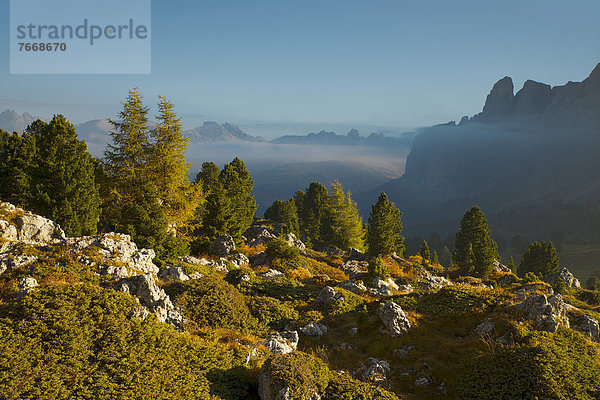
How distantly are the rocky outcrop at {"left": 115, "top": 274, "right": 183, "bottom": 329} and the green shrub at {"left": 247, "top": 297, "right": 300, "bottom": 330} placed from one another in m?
5.51

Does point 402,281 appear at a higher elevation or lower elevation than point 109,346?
lower

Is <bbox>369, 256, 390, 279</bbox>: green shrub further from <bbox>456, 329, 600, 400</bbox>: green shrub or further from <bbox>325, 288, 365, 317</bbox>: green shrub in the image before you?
<bbox>456, 329, 600, 400</bbox>: green shrub

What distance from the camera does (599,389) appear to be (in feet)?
40.2

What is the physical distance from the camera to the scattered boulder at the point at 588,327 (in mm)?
16844

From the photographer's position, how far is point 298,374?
452 inches

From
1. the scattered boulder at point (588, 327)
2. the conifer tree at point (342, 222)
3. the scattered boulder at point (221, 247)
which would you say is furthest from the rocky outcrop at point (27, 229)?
the conifer tree at point (342, 222)

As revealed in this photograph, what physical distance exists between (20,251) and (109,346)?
12.4m

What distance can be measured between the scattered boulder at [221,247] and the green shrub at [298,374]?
2581 centimetres

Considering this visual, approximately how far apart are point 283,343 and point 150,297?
708 centimetres

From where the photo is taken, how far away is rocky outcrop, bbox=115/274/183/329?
1542cm

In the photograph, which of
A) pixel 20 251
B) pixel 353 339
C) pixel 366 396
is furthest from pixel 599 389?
pixel 20 251

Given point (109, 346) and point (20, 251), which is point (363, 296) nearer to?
point (109, 346)

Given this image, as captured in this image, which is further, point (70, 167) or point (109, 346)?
point (70, 167)

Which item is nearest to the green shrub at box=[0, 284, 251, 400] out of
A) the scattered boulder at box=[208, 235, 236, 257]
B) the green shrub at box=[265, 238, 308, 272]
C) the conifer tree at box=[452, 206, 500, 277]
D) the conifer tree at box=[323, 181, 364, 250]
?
the green shrub at box=[265, 238, 308, 272]
